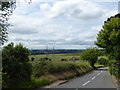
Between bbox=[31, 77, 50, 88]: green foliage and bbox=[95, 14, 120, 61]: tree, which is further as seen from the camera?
bbox=[95, 14, 120, 61]: tree

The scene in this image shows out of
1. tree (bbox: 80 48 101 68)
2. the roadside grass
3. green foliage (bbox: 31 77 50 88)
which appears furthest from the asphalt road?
tree (bbox: 80 48 101 68)

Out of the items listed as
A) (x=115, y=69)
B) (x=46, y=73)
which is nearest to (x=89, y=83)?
(x=115, y=69)

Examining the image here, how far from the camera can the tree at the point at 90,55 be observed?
5644 centimetres

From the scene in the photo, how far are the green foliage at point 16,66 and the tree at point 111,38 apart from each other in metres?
10.3

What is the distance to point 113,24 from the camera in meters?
23.9

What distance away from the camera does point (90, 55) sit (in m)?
57.1

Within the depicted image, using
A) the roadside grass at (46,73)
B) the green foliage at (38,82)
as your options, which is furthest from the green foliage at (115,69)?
the green foliage at (38,82)

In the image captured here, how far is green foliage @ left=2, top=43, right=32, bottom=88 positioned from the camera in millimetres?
13367

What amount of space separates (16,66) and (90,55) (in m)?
44.7

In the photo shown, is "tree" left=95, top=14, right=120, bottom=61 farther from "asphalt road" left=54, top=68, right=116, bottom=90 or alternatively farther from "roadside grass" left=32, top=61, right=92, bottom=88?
"roadside grass" left=32, top=61, right=92, bottom=88

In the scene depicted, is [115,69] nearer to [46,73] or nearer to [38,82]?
[46,73]

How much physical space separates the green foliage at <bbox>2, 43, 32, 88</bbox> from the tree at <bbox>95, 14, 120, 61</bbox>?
10.3 m

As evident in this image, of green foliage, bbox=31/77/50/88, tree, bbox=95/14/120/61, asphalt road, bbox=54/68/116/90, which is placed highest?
tree, bbox=95/14/120/61

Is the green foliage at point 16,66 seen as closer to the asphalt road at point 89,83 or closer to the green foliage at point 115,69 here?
the asphalt road at point 89,83
